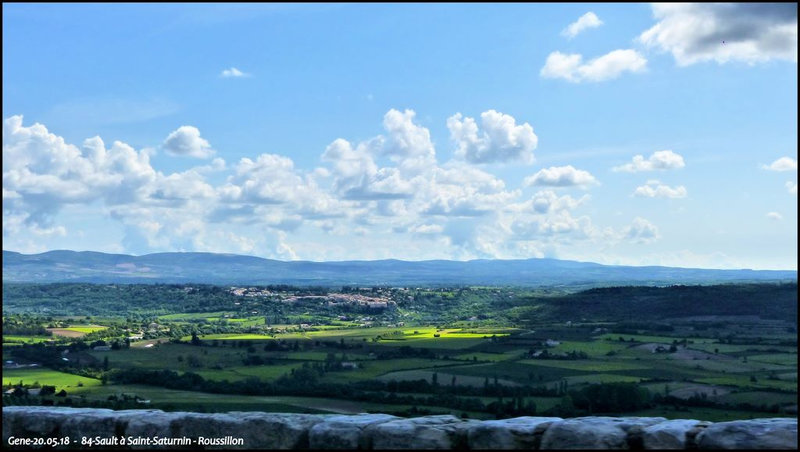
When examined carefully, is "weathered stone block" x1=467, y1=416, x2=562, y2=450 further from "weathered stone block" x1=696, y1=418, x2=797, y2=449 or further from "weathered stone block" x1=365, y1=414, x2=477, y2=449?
"weathered stone block" x1=696, y1=418, x2=797, y2=449

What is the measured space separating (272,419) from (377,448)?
45.7 inches

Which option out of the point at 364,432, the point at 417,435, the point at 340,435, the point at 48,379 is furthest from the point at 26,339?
the point at 417,435

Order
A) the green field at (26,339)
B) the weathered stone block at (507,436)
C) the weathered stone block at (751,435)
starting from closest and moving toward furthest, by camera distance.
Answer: the weathered stone block at (751,435)
the weathered stone block at (507,436)
the green field at (26,339)

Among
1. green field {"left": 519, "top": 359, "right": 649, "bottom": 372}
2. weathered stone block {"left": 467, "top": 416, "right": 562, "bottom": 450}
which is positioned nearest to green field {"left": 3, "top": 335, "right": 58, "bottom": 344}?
green field {"left": 519, "top": 359, "right": 649, "bottom": 372}

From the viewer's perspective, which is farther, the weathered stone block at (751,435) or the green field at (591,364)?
the green field at (591,364)

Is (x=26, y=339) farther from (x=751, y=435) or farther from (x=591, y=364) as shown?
(x=751, y=435)

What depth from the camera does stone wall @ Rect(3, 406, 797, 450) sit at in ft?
19.9

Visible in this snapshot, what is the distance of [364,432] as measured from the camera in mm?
6789

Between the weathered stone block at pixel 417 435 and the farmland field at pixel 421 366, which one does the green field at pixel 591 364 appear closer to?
the farmland field at pixel 421 366

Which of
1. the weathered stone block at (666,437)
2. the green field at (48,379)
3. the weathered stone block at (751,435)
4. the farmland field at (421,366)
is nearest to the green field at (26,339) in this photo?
the farmland field at (421,366)

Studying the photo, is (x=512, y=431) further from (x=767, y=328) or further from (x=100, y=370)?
(x=767, y=328)

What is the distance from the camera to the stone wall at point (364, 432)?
19.9 ft

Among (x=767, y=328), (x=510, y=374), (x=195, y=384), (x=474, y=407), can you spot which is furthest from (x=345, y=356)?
(x=767, y=328)

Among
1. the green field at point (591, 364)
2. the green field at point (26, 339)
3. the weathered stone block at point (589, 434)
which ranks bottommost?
the green field at point (26, 339)
